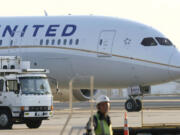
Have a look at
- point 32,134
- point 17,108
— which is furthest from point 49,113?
point 32,134

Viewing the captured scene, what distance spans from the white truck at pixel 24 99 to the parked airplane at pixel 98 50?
792 cm

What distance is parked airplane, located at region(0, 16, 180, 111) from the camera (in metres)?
36.5

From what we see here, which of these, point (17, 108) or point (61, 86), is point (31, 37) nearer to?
point (61, 86)

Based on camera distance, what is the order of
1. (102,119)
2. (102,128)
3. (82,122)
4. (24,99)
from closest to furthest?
(102,128) < (102,119) < (24,99) < (82,122)

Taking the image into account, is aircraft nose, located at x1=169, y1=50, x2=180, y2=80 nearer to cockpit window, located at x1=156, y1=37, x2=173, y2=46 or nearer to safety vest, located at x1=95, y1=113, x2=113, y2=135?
cockpit window, located at x1=156, y1=37, x2=173, y2=46

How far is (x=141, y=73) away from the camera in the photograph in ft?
121

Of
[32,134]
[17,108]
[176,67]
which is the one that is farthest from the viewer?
[176,67]

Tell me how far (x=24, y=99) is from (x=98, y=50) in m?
10.5

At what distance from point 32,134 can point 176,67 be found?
47.9ft

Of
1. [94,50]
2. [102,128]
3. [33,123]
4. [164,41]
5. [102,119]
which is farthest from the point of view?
[164,41]

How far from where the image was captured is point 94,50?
121 ft

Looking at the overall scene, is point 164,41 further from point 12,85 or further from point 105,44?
point 12,85

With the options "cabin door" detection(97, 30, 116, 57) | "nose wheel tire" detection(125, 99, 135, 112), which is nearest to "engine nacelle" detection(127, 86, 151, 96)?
"nose wheel tire" detection(125, 99, 135, 112)

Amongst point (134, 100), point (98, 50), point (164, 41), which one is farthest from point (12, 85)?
point (164, 41)
